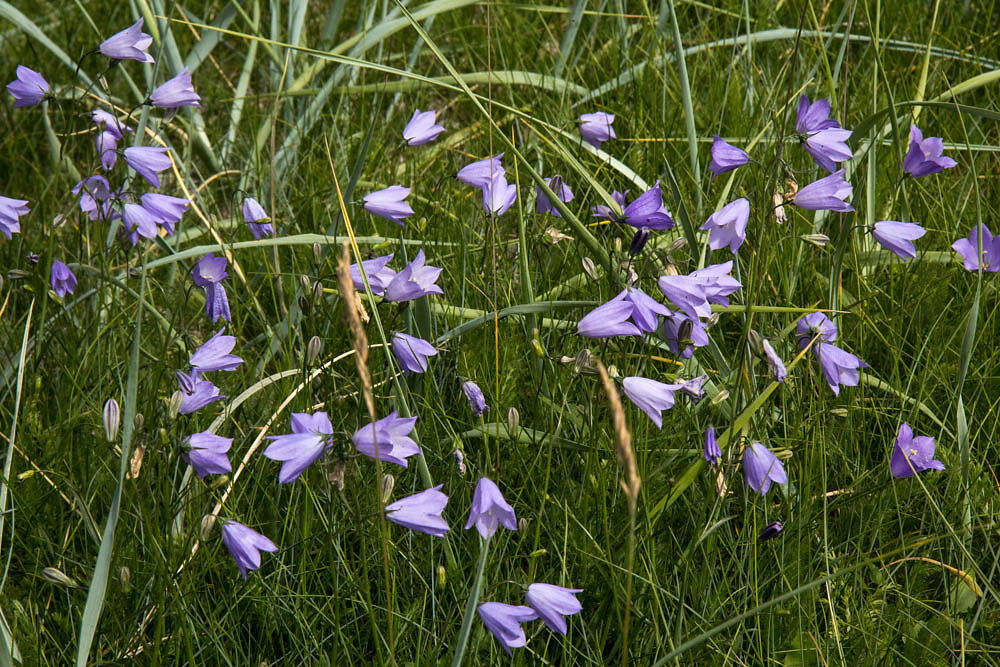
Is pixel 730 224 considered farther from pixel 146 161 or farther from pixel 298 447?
pixel 146 161

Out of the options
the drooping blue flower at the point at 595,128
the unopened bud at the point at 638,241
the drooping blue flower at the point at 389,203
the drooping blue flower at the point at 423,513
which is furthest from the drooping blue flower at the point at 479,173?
the drooping blue flower at the point at 423,513

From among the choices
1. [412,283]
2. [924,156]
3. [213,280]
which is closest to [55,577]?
[213,280]

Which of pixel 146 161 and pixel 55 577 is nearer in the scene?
pixel 55 577

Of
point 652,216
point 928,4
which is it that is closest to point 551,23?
point 928,4

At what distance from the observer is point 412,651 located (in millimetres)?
1455

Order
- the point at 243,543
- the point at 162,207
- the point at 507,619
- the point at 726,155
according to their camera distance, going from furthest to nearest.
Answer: the point at 162,207 → the point at 726,155 → the point at 243,543 → the point at 507,619

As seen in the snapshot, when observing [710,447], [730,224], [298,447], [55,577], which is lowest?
[55,577]

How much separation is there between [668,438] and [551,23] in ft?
7.16

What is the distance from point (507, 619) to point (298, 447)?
1.20 ft

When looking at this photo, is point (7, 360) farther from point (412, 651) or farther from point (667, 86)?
point (667, 86)

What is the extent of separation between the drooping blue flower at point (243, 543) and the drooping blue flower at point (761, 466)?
75 centimetres

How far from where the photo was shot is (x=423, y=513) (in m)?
1.26

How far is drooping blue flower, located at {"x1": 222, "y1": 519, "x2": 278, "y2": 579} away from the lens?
4.27 feet

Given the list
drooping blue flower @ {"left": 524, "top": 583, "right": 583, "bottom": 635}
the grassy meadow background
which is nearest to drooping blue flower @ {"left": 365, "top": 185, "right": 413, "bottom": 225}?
the grassy meadow background
